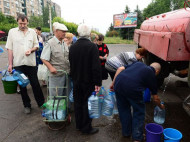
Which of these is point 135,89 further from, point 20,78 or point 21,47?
point 21,47

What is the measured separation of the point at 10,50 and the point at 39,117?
5.21 ft

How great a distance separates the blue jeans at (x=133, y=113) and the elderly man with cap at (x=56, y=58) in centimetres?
123

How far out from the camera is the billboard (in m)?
31.4

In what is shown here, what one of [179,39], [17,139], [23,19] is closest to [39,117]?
[17,139]

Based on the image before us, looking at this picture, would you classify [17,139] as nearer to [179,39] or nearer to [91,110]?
[91,110]

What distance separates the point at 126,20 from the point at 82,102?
106 feet

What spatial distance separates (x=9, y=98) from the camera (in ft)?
15.0

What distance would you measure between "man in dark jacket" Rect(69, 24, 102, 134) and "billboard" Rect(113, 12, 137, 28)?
Result: 31.0 meters

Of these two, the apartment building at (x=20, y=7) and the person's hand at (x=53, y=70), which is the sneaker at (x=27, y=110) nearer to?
the person's hand at (x=53, y=70)

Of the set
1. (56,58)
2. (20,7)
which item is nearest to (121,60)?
(56,58)

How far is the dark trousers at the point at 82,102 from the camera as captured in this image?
9.07ft

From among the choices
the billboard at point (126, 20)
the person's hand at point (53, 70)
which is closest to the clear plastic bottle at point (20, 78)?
the person's hand at point (53, 70)

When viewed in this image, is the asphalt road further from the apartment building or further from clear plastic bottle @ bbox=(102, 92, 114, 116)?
the apartment building

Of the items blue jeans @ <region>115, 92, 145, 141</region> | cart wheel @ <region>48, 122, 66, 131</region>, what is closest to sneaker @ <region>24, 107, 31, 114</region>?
cart wheel @ <region>48, 122, 66, 131</region>
